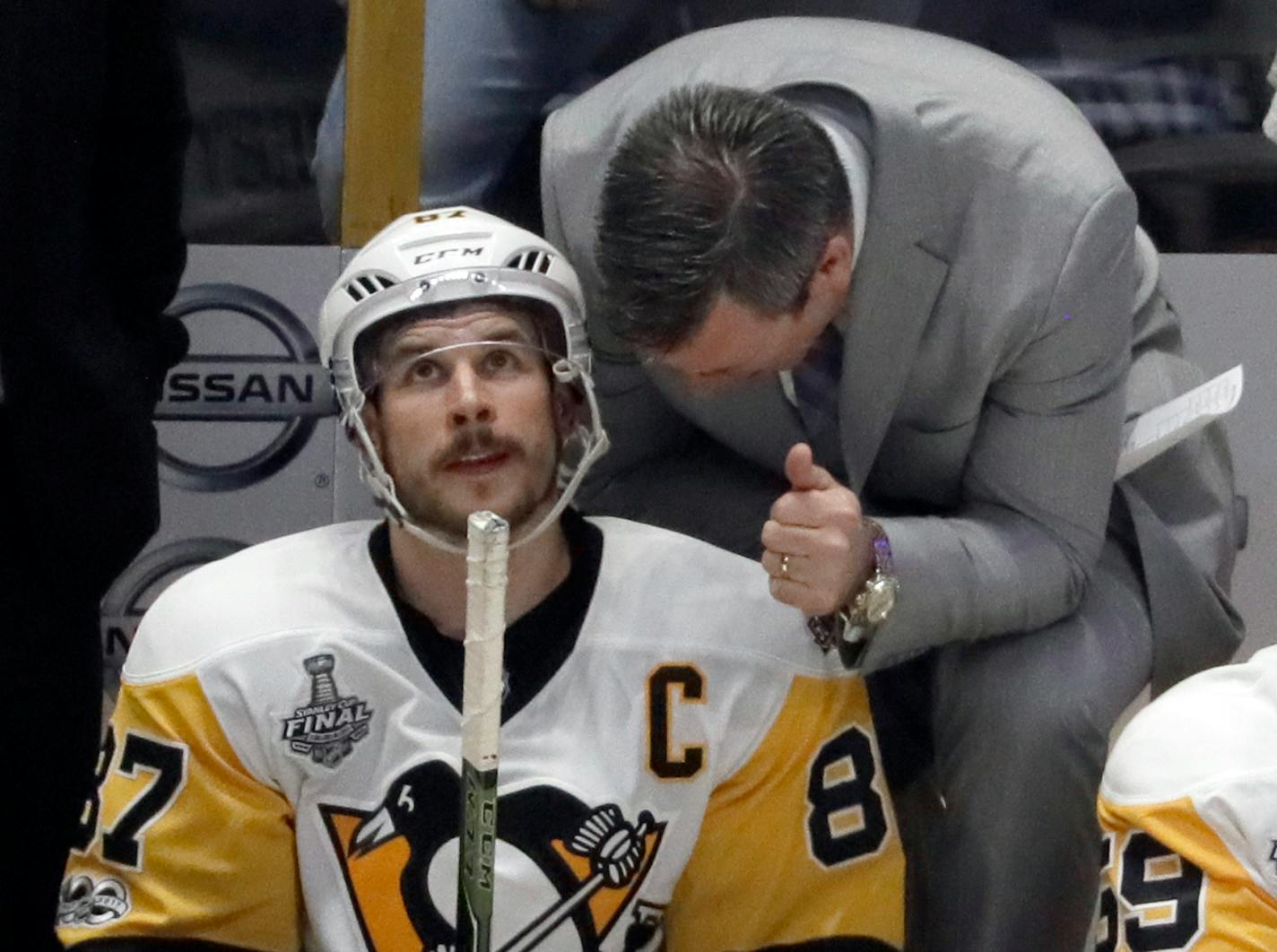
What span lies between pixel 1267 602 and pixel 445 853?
1.48 m

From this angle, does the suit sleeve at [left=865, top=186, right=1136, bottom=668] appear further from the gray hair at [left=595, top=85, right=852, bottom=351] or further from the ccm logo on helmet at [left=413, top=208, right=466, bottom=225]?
the ccm logo on helmet at [left=413, top=208, right=466, bottom=225]

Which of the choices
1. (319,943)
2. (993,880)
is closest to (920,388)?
(993,880)

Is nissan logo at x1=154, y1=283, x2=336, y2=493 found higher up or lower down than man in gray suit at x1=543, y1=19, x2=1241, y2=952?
lower down

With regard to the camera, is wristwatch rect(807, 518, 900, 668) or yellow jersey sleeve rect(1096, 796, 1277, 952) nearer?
yellow jersey sleeve rect(1096, 796, 1277, 952)

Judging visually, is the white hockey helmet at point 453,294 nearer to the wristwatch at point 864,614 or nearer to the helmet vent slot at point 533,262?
the helmet vent slot at point 533,262

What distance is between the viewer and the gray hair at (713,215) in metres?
1.79

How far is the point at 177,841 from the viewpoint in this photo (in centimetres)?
184

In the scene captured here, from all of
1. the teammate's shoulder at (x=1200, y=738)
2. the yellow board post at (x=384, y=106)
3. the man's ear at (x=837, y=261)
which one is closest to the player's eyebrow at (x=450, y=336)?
the man's ear at (x=837, y=261)

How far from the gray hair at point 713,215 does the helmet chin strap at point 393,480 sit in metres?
0.12

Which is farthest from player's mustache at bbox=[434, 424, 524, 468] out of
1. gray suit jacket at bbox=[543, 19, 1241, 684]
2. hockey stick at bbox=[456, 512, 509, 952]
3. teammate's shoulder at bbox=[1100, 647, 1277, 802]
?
teammate's shoulder at bbox=[1100, 647, 1277, 802]

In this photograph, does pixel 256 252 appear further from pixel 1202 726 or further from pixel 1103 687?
pixel 1202 726

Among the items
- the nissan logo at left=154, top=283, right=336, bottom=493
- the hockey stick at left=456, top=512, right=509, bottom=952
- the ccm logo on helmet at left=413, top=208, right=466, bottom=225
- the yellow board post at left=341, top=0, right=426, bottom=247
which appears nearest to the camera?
the hockey stick at left=456, top=512, right=509, bottom=952

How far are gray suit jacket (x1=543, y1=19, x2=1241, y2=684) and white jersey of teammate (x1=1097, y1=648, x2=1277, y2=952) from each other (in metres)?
0.36

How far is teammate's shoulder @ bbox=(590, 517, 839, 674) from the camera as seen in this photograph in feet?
6.33
